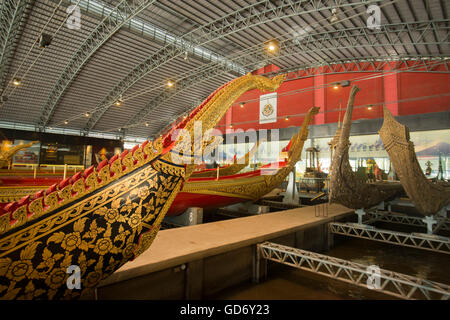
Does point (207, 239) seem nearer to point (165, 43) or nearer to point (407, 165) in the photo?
point (407, 165)

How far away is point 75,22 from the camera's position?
29.4 feet

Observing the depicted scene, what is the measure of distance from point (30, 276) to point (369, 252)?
3.82 m

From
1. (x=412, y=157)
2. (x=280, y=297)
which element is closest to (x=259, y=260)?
(x=280, y=297)

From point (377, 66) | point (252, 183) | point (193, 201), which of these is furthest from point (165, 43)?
point (193, 201)

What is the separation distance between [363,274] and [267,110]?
464 inches

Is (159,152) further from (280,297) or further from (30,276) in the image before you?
(280,297)

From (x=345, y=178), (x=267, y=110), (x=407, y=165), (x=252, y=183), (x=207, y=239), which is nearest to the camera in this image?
(x=207, y=239)

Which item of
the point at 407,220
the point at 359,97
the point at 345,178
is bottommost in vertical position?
the point at 407,220

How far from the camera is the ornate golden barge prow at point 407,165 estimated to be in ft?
10.3

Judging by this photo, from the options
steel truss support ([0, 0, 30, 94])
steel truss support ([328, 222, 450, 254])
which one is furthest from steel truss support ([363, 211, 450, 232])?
steel truss support ([0, 0, 30, 94])

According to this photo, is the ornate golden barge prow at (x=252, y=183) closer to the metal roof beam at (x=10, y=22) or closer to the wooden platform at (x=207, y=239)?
the wooden platform at (x=207, y=239)

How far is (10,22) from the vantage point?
7.98 meters

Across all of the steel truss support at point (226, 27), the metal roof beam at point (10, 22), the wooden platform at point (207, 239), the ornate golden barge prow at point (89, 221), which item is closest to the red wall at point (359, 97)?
the steel truss support at point (226, 27)

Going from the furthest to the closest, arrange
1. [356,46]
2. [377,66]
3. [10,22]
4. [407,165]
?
1. [377,66]
2. [356,46]
3. [10,22]
4. [407,165]
